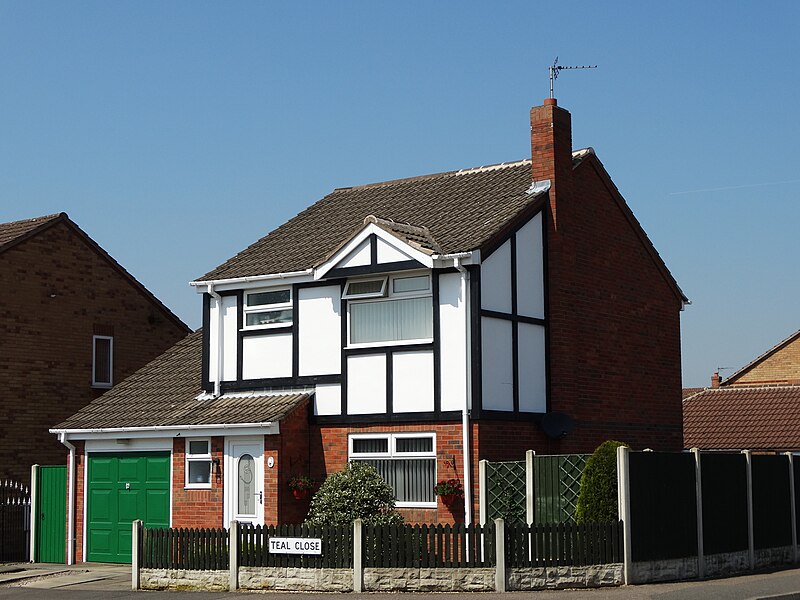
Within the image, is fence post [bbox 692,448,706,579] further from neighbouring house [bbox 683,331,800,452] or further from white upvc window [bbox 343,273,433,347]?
neighbouring house [bbox 683,331,800,452]

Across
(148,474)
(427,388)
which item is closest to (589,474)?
(427,388)

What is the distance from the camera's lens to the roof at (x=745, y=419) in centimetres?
3572

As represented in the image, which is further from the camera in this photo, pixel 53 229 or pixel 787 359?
pixel 787 359

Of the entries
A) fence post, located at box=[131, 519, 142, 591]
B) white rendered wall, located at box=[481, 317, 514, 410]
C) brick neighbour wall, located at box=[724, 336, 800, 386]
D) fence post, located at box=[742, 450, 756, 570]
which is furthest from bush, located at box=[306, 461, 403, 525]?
brick neighbour wall, located at box=[724, 336, 800, 386]

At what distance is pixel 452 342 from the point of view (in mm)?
21391

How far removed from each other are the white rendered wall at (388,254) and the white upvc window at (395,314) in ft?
1.64

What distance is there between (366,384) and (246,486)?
10.1ft

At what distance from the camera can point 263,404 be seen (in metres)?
23.3

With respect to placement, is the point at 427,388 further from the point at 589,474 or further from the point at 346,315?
the point at 589,474

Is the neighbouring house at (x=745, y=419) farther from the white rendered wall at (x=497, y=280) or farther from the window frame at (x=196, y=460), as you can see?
the window frame at (x=196, y=460)

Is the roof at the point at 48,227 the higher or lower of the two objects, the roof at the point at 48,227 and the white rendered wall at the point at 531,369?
the higher

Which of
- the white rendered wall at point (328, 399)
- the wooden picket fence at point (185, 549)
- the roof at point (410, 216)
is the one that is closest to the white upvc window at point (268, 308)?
the roof at point (410, 216)

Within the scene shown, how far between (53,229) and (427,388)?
517 inches

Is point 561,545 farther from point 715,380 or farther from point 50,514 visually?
point 715,380
